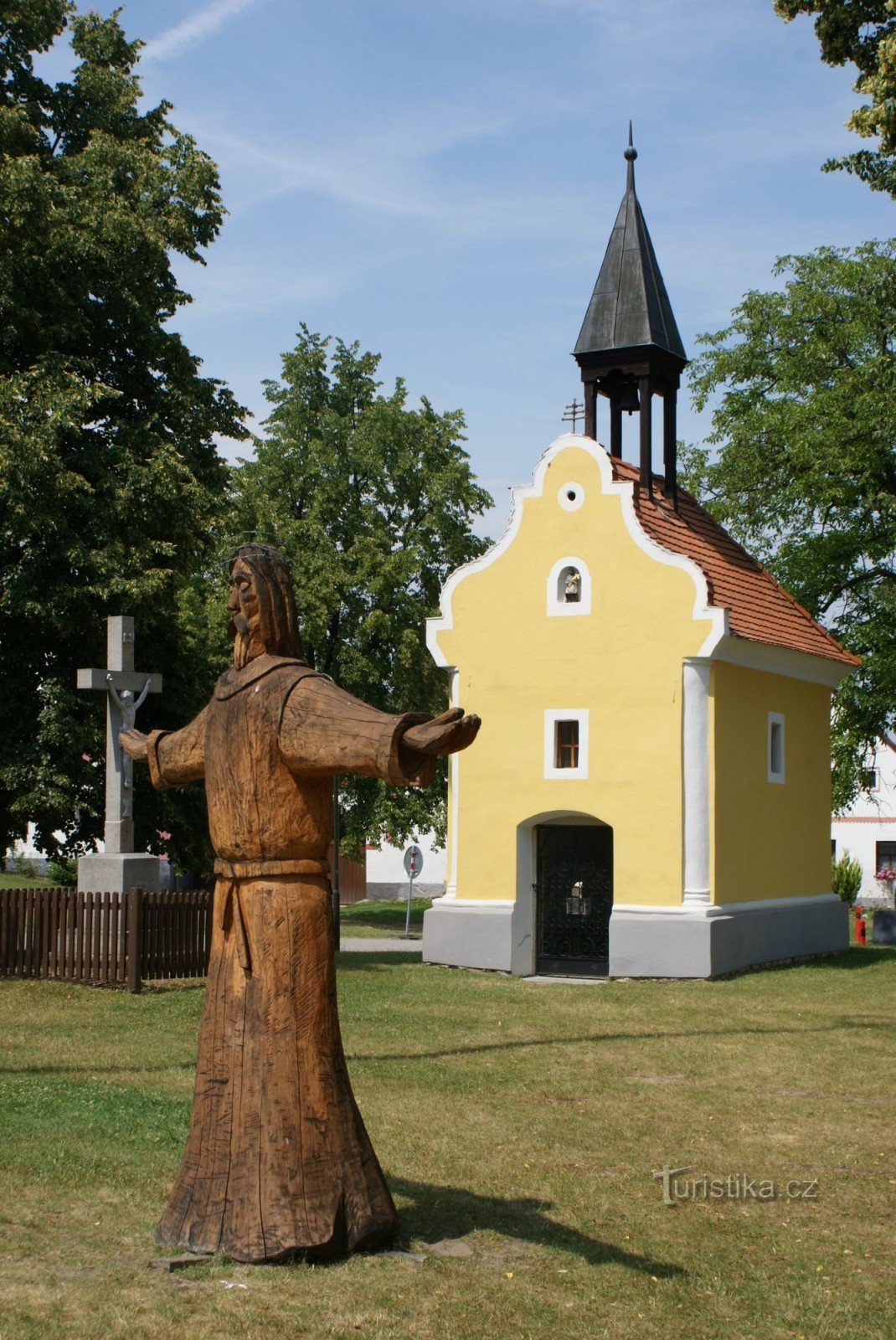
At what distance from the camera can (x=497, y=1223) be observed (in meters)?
7.26

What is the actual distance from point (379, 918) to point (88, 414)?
72.8ft

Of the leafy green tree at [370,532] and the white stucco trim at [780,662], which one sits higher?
the leafy green tree at [370,532]

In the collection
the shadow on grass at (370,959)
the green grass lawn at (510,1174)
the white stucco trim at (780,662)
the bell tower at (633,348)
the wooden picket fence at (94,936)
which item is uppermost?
the bell tower at (633,348)

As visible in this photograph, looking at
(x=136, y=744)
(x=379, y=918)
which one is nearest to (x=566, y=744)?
(x=136, y=744)

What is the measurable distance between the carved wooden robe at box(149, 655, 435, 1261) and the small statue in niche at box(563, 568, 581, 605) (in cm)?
1501

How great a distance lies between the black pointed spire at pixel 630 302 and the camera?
22594 mm

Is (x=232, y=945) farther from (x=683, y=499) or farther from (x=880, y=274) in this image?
(x=880, y=274)

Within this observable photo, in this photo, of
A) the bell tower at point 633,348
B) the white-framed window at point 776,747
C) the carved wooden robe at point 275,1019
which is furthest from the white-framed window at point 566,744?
the carved wooden robe at point 275,1019

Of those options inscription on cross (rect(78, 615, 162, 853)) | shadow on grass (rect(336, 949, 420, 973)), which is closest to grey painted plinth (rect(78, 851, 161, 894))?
inscription on cross (rect(78, 615, 162, 853))

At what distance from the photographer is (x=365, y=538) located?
34.6m

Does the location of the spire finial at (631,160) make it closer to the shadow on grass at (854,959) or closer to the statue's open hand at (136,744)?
the shadow on grass at (854,959)

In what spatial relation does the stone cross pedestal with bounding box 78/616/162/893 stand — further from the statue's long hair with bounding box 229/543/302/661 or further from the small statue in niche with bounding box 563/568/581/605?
the statue's long hair with bounding box 229/543/302/661

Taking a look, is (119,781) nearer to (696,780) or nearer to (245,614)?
(696,780)

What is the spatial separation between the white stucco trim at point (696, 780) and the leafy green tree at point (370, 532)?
1430 cm
